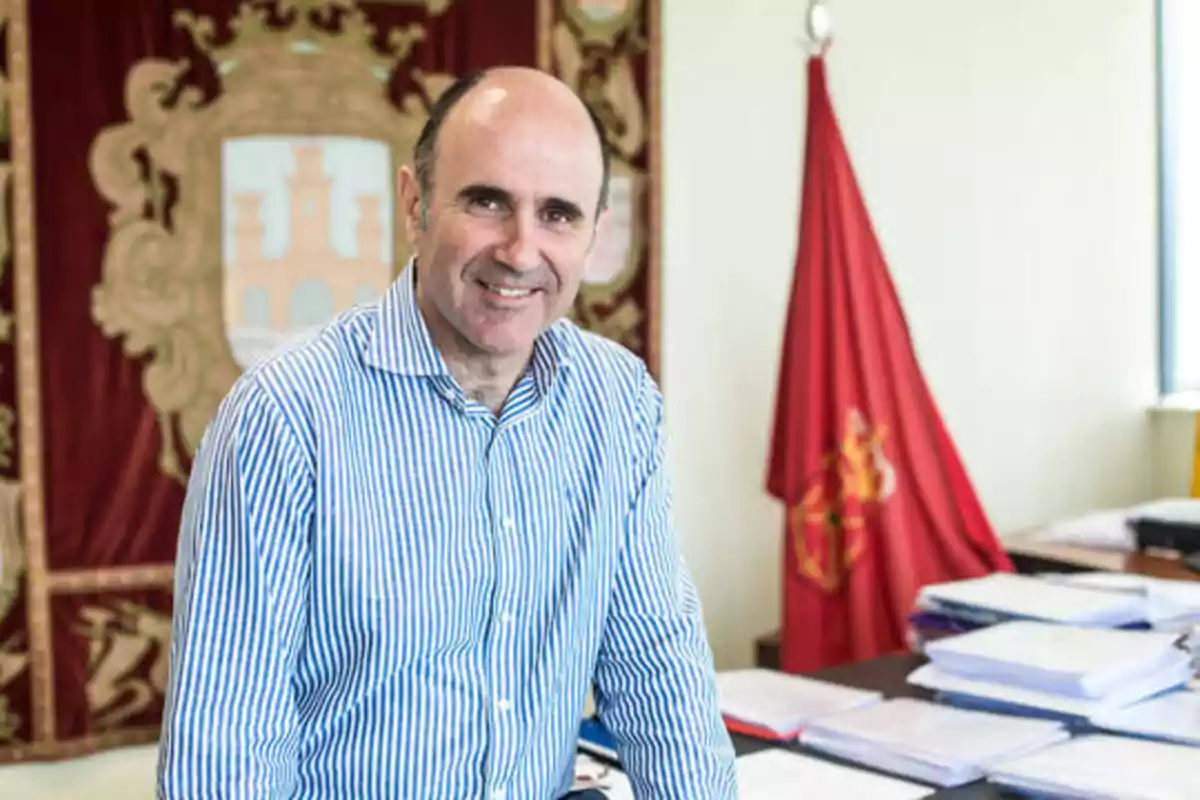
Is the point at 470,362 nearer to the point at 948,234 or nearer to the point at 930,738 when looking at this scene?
the point at 930,738

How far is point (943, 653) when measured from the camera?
1951mm

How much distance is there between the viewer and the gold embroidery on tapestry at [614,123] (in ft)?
9.21

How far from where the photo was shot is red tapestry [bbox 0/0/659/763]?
2.41 meters

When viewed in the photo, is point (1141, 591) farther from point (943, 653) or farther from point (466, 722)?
point (466, 722)

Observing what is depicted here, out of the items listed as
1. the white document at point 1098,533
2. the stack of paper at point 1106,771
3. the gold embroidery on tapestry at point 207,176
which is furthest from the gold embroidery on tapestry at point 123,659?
the white document at point 1098,533

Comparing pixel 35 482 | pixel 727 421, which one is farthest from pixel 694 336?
pixel 35 482

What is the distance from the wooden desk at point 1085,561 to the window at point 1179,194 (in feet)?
3.75

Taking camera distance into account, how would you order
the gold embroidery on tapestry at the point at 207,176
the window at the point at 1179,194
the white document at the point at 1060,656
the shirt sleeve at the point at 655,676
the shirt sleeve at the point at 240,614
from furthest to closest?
the window at the point at 1179,194
the gold embroidery on tapestry at the point at 207,176
the white document at the point at 1060,656
the shirt sleeve at the point at 655,676
the shirt sleeve at the point at 240,614

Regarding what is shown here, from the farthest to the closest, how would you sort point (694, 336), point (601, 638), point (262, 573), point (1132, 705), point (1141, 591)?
point (694, 336) → point (1141, 591) → point (1132, 705) → point (601, 638) → point (262, 573)

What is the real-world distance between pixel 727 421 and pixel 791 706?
48.4 inches

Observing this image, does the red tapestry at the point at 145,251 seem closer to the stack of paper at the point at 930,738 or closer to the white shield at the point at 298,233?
the white shield at the point at 298,233

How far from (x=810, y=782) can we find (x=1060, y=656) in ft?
1.61

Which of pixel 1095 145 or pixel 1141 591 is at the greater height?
pixel 1095 145

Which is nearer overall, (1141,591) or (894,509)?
(1141,591)
